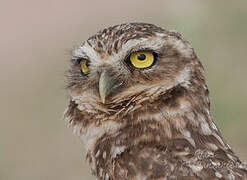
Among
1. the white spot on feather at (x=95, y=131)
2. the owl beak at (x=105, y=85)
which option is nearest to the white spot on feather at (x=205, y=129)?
the white spot on feather at (x=95, y=131)

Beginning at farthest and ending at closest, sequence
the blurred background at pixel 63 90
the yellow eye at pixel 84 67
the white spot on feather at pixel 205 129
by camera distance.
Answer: the blurred background at pixel 63 90 → the yellow eye at pixel 84 67 → the white spot on feather at pixel 205 129

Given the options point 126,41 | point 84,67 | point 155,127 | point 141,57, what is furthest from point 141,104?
point 84,67

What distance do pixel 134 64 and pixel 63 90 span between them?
1.02 metres

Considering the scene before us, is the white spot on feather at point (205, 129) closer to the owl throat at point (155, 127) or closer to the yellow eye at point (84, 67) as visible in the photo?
the owl throat at point (155, 127)

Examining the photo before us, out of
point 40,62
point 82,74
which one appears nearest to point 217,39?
point 82,74

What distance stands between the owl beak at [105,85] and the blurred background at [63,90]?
0.80 m

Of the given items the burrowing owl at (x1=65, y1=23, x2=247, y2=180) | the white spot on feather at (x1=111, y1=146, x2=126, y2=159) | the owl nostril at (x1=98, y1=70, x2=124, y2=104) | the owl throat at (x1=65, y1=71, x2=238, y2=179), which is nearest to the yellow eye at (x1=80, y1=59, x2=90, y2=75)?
the burrowing owl at (x1=65, y1=23, x2=247, y2=180)

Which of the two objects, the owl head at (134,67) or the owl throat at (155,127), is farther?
the owl head at (134,67)

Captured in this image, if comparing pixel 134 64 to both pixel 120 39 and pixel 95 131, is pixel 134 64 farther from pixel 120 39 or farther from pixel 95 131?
pixel 95 131

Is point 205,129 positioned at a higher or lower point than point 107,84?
lower

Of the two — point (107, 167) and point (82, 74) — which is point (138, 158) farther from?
point (82, 74)

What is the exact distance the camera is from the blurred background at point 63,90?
7.00 metres

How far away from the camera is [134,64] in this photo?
3.87 m

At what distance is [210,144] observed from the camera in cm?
367
